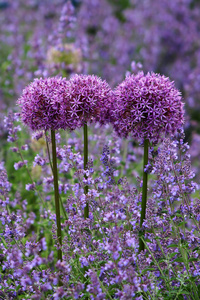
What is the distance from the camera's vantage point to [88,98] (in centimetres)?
263

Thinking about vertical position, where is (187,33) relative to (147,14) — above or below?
below

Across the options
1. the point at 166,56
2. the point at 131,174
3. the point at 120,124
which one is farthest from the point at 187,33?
the point at 120,124

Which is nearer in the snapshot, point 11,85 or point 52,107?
point 52,107

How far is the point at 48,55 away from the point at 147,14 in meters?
5.44

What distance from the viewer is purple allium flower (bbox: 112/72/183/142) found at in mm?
2613

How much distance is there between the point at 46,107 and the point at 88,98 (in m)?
0.29

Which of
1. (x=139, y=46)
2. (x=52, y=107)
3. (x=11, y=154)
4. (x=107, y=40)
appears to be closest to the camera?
(x=52, y=107)

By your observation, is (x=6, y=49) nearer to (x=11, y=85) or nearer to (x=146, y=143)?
(x=11, y=85)

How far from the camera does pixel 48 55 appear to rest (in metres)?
6.88

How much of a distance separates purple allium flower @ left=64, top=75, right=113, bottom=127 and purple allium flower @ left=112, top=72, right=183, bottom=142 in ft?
0.31

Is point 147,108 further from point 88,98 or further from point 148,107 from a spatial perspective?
point 88,98

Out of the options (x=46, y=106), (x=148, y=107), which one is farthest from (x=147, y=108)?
(x=46, y=106)

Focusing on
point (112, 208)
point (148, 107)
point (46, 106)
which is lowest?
point (112, 208)

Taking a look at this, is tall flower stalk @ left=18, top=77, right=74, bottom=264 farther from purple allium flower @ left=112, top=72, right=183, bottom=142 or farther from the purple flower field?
purple allium flower @ left=112, top=72, right=183, bottom=142
